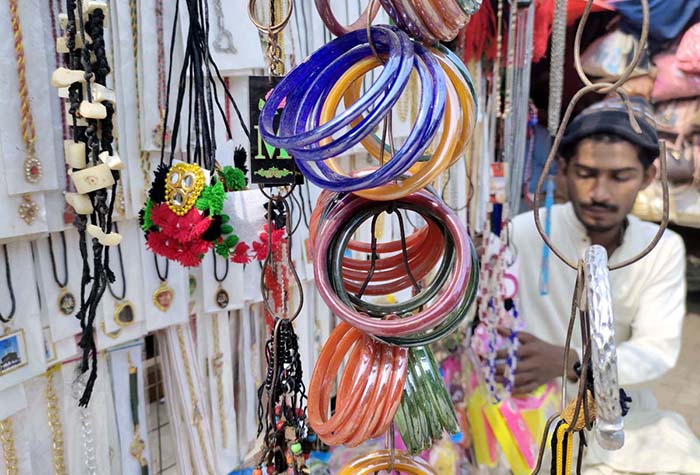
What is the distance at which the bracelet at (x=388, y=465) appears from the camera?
0.56m

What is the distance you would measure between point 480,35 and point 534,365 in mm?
1060

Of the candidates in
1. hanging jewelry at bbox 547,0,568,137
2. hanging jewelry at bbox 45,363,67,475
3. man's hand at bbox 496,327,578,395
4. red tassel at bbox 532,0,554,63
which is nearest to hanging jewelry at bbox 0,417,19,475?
hanging jewelry at bbox 45,363,67,475

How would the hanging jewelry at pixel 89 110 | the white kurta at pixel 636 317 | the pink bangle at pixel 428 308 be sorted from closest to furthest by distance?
the pink bangle at pixel 428 308 → the hanging jewelry at pixel 89 110 → the white kurta at pixel 636 317

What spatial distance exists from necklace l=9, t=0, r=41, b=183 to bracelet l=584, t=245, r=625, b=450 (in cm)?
74

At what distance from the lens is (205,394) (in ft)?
3.77

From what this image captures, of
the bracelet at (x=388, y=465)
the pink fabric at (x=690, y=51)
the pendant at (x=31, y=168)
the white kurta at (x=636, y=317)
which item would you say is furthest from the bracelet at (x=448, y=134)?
the pink fabric at (x=690, y=51)

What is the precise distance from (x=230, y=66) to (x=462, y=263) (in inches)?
27.9

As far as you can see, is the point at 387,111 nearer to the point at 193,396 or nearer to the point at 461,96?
the point at 461,96

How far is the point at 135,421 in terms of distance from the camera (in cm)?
105

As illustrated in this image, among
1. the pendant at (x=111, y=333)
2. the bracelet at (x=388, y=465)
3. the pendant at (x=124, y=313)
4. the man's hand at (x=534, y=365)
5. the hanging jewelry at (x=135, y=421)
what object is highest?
the pendant at (x=124, y=313)

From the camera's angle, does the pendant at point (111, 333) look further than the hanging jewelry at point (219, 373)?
No

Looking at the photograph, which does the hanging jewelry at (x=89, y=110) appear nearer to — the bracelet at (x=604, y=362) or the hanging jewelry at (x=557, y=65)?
the bracelet at (x=604, y=362)

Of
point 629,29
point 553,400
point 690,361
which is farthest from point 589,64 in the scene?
point 690,361

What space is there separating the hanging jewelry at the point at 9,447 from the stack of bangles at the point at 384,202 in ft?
1.86
